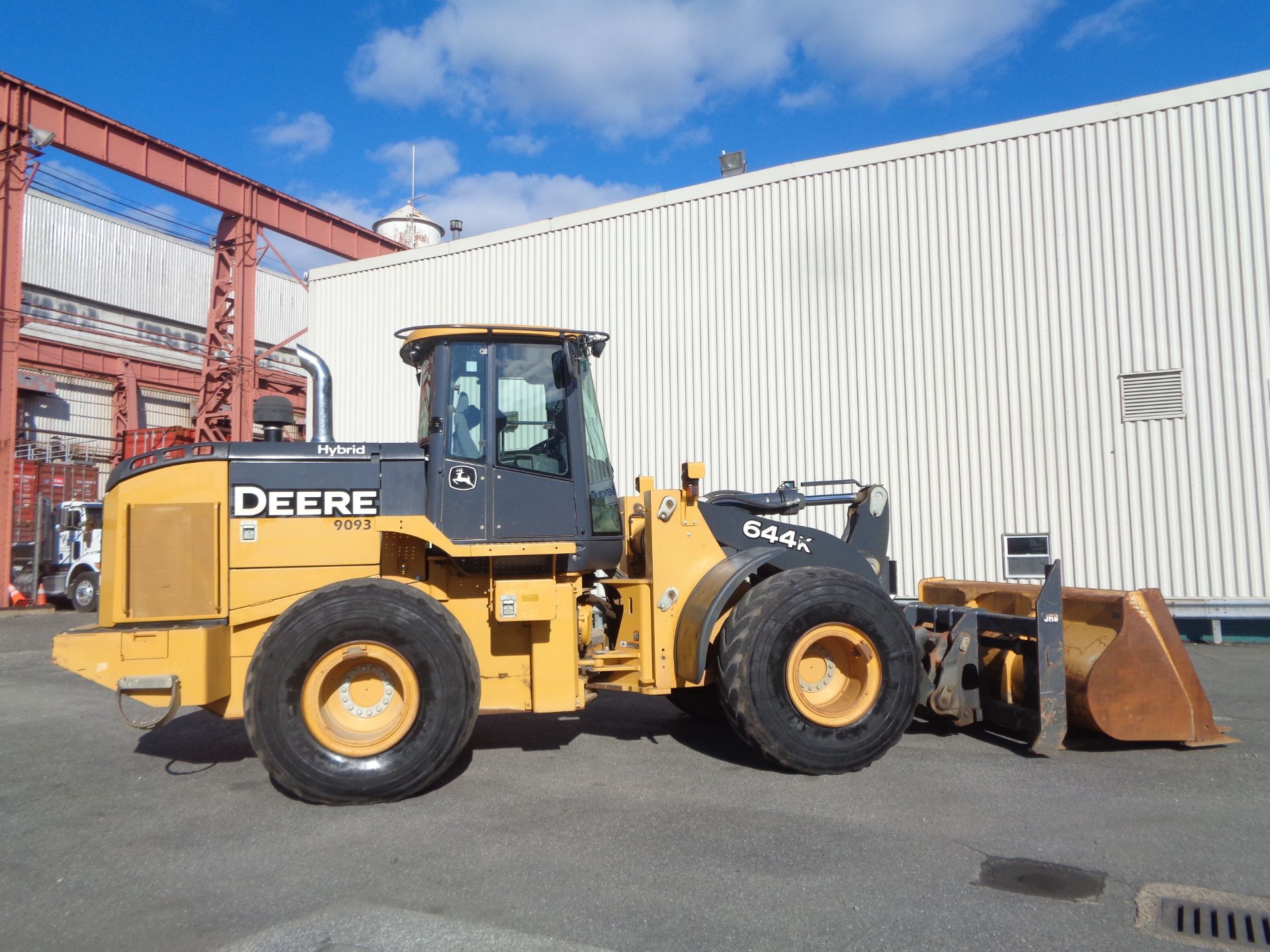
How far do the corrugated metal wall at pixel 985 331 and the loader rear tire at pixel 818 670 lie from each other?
7.24 m

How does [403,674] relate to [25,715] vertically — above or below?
above

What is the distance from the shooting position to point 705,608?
19.5 feet

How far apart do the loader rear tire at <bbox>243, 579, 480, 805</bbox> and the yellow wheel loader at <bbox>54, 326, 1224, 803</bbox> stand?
13 mm

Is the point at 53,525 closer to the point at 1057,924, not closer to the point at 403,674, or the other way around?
the point at 403,674

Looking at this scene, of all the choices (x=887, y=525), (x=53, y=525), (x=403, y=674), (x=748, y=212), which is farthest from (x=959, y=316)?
(x=53, y=525)

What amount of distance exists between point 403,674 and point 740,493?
298cm

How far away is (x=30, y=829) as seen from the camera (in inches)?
198

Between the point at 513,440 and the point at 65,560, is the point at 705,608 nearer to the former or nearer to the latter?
the point at 513,440

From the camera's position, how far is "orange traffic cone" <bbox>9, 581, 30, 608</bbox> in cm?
1884

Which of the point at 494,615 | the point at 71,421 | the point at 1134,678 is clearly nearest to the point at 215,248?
the point at 71,421

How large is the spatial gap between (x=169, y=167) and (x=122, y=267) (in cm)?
1404

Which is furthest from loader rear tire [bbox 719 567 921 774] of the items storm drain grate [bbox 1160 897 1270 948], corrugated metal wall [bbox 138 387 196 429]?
corrugated metal wall [bbox 138 387 196 429]

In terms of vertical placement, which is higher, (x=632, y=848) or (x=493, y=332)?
(x=493, y=332)

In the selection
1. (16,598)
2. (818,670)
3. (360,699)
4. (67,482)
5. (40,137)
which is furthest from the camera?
(67,482)
